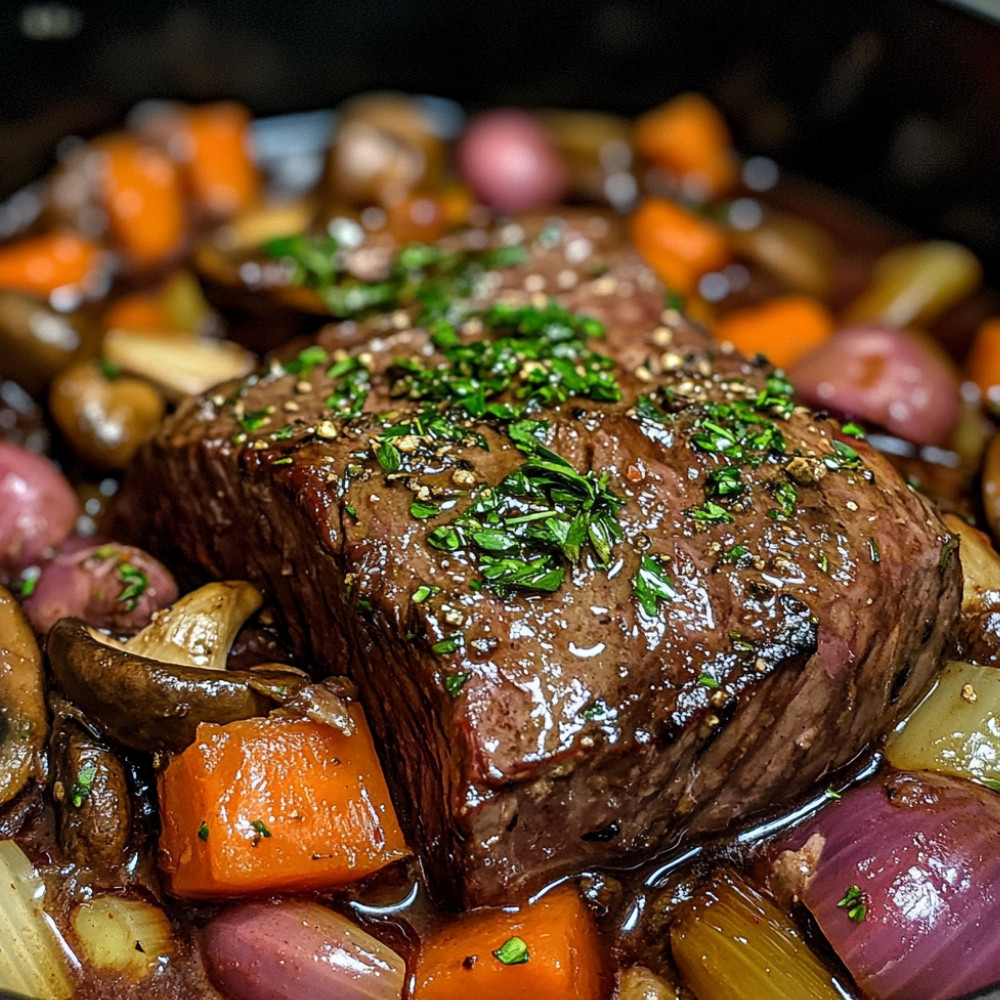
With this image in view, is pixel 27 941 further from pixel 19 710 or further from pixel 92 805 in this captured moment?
pixel 19 710

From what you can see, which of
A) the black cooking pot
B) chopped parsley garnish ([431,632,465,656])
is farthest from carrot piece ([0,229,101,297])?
chopped parsley garnish ([431,632,465,656])

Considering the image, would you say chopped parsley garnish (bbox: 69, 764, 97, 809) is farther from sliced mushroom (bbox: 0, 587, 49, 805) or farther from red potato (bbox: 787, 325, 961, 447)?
red potato (bbox: 787, 325, 961, 447)

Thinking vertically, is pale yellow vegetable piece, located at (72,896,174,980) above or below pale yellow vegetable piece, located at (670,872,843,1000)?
below

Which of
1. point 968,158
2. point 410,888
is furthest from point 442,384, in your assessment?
point 968,158

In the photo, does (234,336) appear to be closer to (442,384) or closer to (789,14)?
(442,384)

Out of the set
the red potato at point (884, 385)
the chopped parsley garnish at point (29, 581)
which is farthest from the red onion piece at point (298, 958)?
the red potato at point (884, 385)

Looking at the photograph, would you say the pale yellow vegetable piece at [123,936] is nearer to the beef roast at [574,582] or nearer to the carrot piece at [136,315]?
the beef roast at [574,582]

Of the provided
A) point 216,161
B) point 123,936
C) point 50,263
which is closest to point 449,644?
point 123,936
